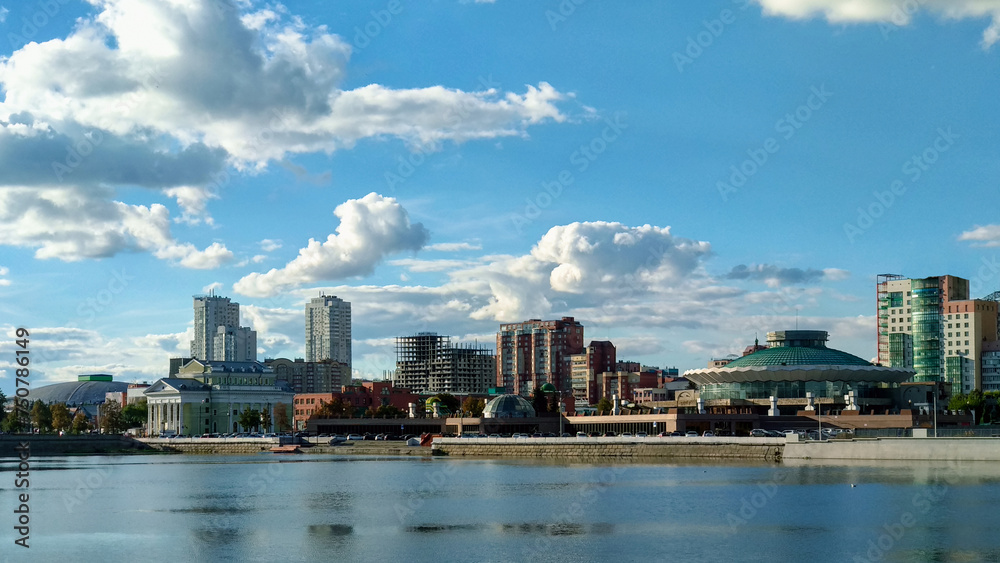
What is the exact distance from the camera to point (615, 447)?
139 meters

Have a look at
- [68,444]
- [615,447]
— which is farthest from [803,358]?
[68,444]

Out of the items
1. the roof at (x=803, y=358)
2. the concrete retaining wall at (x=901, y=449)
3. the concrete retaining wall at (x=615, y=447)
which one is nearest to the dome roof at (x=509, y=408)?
the concrete retaining wall at (x=615, y=447)

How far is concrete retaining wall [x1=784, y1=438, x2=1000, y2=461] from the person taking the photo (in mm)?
104938

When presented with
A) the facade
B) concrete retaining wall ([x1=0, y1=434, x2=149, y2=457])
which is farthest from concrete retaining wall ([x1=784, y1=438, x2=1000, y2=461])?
concrete retaining wall ([x1=0, y1=434, x2=149, y2=457])

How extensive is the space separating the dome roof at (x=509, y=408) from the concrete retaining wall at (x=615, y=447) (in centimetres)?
2544

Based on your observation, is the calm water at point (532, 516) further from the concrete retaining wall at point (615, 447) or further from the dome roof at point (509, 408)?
the dome roof at point (509, 408)

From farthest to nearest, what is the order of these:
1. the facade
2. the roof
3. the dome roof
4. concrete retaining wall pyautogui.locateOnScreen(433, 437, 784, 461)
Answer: the roof, the dome roof, the facade, concrete retaining wall pyautogui.locateOnScreen(433, 437, 784, 461)

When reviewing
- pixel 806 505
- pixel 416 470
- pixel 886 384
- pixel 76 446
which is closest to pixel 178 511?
pixel 806 505

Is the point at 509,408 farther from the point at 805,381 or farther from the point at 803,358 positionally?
the point at 803,358

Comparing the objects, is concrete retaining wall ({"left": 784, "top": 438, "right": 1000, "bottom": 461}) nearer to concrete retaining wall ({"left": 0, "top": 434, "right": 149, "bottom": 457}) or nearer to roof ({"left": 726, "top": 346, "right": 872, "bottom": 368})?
roof ({"left": 726, "top": 346, "right": 872, "bottom": 368})

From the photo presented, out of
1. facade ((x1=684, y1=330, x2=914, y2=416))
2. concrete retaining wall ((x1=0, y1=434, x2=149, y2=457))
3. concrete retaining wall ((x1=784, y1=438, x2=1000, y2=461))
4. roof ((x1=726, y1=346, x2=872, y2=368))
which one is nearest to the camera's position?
concrete retaining wall ((x1=784, y1=438, x2=1000, y2=461))

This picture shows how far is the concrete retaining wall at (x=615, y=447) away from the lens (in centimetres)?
12575

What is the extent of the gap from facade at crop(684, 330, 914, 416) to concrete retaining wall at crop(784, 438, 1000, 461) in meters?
65.8

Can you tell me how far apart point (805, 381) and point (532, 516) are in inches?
5207
